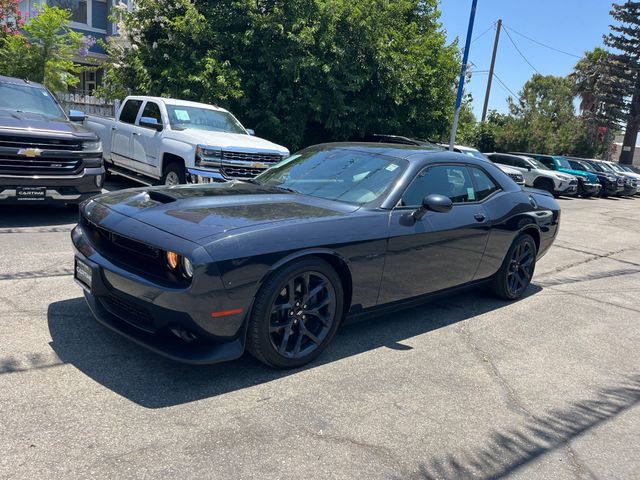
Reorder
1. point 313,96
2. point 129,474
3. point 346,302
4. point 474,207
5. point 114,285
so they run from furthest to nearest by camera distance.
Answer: point 313,96 → point 474,207 → point 346,302 → point 114,285 → point 129,474

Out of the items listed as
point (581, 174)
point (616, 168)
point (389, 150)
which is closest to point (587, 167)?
point (581, 174)

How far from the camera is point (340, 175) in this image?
473cm

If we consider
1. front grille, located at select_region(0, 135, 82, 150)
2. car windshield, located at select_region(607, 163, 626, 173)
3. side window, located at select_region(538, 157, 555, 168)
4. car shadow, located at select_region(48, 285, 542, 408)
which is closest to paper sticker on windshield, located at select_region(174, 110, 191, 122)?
front grille, located at select_region(0, 135, 82, 150)

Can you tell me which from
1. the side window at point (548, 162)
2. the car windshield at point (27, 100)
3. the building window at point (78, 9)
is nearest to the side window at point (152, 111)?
the car windshield at point (27, 100)

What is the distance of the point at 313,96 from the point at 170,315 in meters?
12.2

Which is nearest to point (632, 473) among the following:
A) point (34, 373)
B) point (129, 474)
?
point (129, 474)

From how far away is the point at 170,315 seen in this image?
3.26 meters

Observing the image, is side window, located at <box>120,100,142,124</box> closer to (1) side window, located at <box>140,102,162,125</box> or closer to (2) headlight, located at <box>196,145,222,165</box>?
(1) side window, located at <box>140,102,162,125</box>

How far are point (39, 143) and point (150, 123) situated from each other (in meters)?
2.71

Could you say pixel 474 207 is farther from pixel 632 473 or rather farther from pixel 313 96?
pixel 313 96

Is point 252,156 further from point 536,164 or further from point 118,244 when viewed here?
point 536,164

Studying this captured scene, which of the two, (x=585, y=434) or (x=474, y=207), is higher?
(x=474, y=207)

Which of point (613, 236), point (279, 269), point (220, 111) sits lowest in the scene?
point (613, 236)

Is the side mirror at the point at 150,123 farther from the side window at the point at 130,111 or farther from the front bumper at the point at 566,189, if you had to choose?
the front bumper at the point at 566,189
